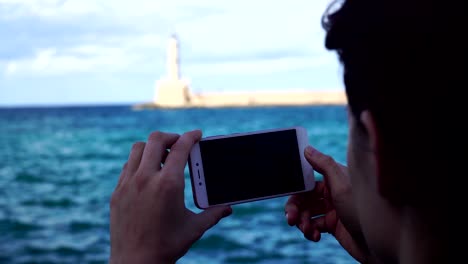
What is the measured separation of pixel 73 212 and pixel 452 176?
653cm

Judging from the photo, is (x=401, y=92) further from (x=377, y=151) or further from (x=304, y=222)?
(x=304, y=222)

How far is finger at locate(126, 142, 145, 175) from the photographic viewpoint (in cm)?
72

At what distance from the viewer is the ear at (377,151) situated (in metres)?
0.48

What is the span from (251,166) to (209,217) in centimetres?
26

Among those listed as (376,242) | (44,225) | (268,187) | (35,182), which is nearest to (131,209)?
(376,242)

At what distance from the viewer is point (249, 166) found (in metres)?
1.01

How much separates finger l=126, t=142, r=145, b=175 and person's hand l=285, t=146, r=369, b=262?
26 cm

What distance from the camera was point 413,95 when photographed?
466mm

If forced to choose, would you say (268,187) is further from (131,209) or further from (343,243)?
(131,209)

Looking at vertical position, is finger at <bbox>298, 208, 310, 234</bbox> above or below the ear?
below

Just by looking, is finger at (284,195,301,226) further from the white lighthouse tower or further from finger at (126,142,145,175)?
the white lighthouse tower

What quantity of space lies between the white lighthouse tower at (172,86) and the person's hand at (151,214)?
39436 mm

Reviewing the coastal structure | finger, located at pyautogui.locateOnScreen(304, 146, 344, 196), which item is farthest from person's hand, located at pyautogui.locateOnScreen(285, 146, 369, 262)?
the coastal structure

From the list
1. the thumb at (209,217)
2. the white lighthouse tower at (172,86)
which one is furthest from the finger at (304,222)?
the white lighthouse tower at (172,86)
